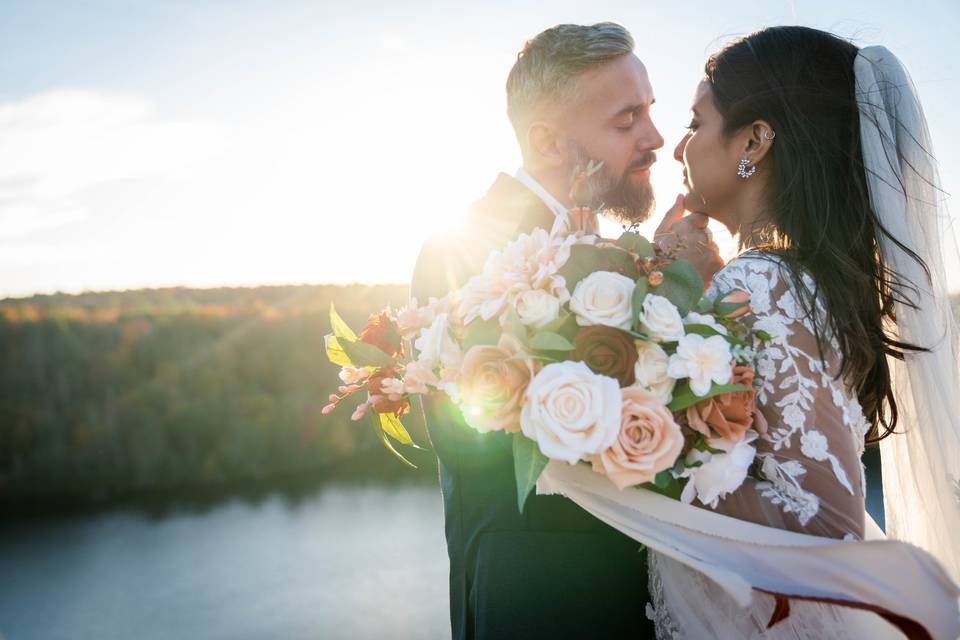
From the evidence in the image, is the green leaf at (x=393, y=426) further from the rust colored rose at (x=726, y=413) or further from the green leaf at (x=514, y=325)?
the rust colored rose at (x=726, y=413)

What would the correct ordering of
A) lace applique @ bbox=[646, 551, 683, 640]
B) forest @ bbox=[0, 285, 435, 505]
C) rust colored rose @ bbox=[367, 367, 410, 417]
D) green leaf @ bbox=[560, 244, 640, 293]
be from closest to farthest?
1. green leaf @ bbox=[560, 244, 640, 293]
2. rust colored rose @ bbox=[367, 367, 410, 417]
3. lace applique @ bbox=[646, 551, 683, 640]
4. forest @ bbox=[0, 285, 435, 505]

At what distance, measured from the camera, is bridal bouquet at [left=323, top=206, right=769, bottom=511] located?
4.73ft

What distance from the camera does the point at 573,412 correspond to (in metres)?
1.40

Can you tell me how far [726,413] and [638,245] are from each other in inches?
16.9

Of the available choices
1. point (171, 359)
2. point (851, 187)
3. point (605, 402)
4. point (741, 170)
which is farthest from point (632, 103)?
point (171, 359)

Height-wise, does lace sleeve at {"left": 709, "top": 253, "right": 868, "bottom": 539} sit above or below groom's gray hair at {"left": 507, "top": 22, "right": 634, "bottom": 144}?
below

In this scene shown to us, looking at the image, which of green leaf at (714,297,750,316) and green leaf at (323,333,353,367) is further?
green leaf at (323,333,353,367)

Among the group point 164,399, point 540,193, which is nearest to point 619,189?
point 540,193

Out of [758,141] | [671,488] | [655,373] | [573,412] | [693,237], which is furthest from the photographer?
[693,237]

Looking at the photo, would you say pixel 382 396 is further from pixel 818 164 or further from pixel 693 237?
pixel 818 164

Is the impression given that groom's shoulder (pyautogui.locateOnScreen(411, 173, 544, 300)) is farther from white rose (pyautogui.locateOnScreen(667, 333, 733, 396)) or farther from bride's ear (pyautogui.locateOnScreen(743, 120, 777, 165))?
white rose (pyautogui.locateOnScreen(667, 333, 733, 396))

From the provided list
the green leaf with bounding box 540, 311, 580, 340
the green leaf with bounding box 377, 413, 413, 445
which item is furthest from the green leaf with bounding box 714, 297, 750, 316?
the green leaf with bounding box 377, 413, 413, 445

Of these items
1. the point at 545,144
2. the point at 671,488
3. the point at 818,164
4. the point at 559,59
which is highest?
the point at 559,59

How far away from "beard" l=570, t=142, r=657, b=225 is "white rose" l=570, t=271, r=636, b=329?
4.73 feet
